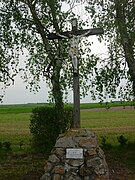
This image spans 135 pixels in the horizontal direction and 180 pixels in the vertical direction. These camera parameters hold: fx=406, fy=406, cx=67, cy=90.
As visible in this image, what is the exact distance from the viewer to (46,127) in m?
15.2

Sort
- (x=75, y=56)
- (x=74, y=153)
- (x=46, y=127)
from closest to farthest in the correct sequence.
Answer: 1. (x=74, y=153)
2. (x=75, y=56)
3. (x=46, y=127)

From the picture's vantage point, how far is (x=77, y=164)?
867 cm

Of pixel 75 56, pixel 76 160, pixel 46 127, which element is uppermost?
pixel 75 56

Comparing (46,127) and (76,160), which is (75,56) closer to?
(76,160)

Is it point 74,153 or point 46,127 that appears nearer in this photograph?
point 74,153

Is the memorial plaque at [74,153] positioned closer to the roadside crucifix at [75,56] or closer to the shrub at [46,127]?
the roadside crucifix at [75,56]

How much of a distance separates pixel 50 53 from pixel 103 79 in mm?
2363

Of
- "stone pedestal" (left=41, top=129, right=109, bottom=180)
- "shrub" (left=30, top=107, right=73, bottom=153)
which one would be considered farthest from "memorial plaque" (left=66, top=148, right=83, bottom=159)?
"shrub" (left=30, top=107, right=73, bottom=153)

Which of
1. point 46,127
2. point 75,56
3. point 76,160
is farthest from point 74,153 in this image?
point 46,127

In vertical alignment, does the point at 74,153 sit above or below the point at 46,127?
below

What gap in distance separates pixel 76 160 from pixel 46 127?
6.54 meters

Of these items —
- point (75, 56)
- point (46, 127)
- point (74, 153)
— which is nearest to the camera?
point (74, 153)

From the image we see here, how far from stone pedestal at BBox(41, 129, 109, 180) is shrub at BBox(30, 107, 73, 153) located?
6.07m

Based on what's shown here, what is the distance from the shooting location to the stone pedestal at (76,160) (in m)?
8.60
